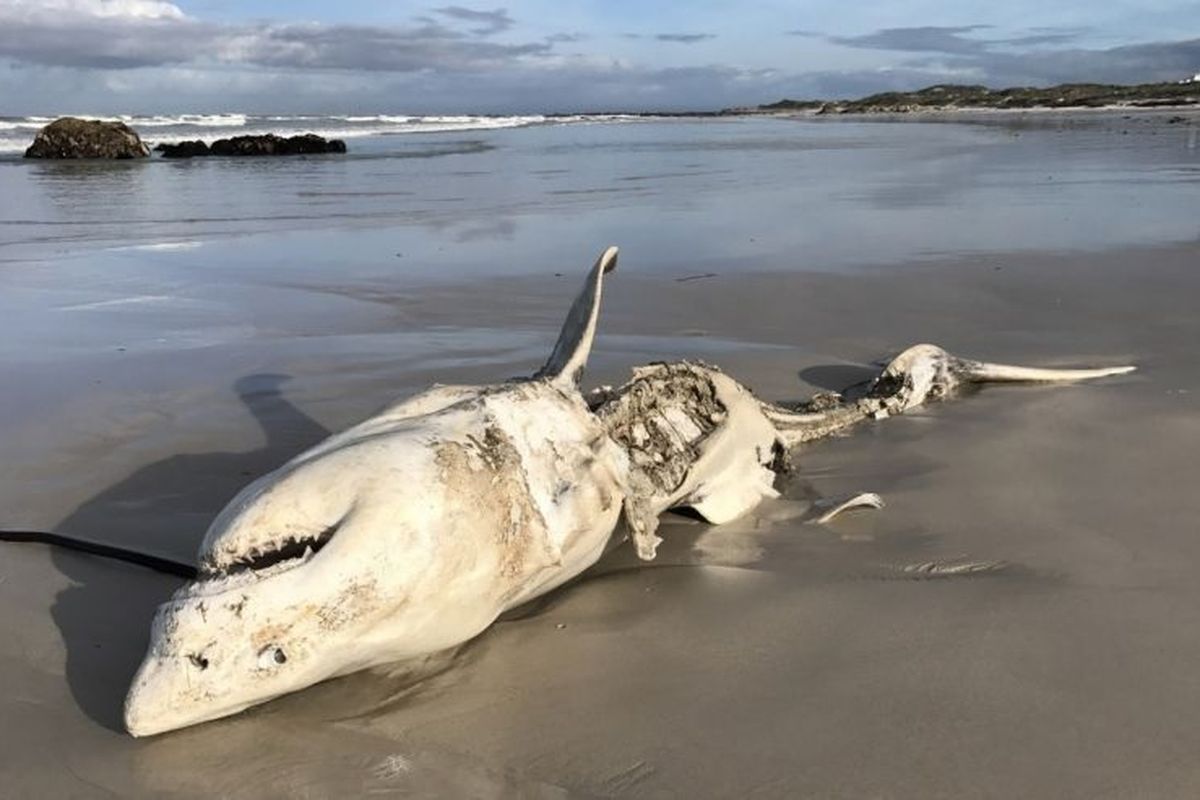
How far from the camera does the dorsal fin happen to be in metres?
3.31

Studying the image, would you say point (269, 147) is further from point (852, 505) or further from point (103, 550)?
point (852, 505)

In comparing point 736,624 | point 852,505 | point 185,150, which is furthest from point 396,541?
point 185,150

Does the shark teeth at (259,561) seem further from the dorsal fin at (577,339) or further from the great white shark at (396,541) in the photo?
the dorsal fin at (577,339)

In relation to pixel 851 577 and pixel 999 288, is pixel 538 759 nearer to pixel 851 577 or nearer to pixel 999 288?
pixel 851 577

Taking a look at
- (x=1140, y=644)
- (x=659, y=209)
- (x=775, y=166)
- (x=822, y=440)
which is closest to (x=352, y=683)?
(x=1140, y=644)

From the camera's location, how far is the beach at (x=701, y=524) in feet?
7.32

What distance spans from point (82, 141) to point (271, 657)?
25.6m

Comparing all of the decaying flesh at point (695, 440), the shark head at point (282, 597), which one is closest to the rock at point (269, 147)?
the decaying flesh at point (695, 440)

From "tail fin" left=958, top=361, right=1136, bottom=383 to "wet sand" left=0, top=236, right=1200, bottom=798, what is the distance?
150 millimetres

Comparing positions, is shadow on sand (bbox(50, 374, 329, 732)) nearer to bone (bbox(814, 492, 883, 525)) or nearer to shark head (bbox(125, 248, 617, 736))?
shark head (bbox(125, 248, 617, 736))

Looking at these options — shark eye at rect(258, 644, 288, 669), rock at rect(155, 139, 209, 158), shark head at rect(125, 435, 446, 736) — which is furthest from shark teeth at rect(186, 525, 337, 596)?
rock at rect(155, 139, 209, 158)

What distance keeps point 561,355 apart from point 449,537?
1.17m

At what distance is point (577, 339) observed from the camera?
3.52 metres

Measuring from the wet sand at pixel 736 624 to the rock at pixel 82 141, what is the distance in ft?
70.4
